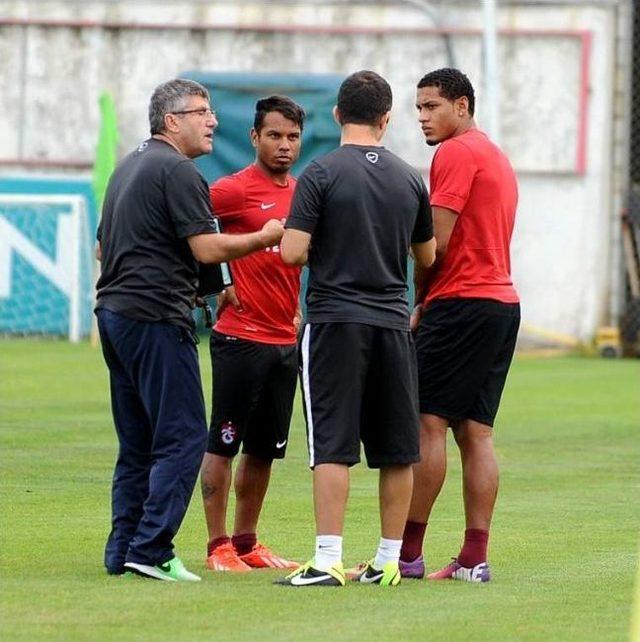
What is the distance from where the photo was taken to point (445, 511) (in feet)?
36.0

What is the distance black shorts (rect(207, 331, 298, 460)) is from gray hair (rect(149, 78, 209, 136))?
1179mm

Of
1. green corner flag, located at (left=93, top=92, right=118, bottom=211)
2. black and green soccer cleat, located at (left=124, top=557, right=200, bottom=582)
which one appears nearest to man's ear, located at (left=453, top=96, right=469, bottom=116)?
black and green soccer cleat, located at (left=124, top=557, right=200, bottom=582)

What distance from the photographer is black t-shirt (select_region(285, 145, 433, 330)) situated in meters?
8.10

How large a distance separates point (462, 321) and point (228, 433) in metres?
1.23

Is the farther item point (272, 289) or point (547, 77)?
point (547, 77)

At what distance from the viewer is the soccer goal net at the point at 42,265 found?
1006 inches

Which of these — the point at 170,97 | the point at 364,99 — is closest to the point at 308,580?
the point at 364,99

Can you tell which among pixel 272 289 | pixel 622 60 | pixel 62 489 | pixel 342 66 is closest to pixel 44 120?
pixel 342 66

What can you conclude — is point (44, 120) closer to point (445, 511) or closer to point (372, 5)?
point (372, 5)

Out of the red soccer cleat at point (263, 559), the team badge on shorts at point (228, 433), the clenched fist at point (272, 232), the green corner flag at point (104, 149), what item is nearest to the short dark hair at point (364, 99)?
the clenched fist at point (272, 232)

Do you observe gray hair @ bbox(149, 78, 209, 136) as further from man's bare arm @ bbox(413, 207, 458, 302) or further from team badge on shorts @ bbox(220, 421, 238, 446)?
team badge on shorts @ bbox(220, 421, 238, 446)

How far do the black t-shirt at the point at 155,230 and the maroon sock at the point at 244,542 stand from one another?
1.30 meters

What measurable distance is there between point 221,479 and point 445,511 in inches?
89.1

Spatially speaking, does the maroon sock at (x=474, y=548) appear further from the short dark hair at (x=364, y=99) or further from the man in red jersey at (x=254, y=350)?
the short dark hair at (x=364, y=99)
